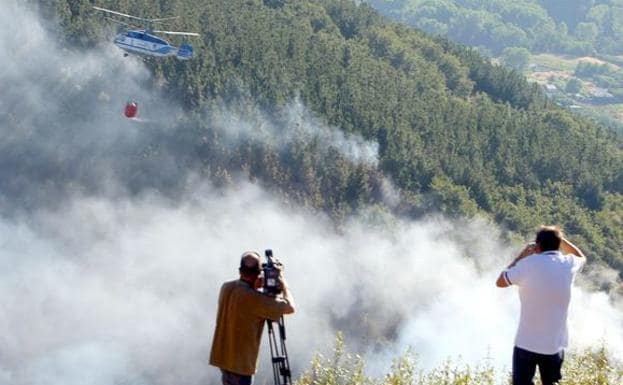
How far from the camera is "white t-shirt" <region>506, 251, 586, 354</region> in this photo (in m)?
12.4

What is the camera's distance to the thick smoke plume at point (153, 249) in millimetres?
66000

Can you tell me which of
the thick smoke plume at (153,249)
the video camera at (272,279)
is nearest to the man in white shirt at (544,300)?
the video camera at (272,279)

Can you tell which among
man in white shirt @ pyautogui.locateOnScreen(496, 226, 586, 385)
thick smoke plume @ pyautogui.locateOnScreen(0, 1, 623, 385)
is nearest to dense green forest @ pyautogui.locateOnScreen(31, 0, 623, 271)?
thick smoke plume @ pyautogui.locateOnScreen(0, 1, 623, 385)

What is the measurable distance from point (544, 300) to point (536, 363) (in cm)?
73

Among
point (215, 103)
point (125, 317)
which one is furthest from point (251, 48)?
point (125, 317)

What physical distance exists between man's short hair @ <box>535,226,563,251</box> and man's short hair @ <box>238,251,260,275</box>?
10.2 ft

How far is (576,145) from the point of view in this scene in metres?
81.5

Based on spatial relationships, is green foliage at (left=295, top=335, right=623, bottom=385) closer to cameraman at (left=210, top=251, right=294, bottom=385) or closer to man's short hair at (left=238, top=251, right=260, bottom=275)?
cameraman at (left=210, top=251, right=294, bottom=385)

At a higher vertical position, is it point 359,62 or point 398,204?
point 359,62

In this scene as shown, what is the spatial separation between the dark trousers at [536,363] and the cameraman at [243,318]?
259cm

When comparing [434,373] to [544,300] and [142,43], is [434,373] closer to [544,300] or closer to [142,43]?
[544,300]

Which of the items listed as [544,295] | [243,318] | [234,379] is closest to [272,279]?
[243,318]

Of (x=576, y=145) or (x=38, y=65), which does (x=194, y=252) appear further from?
(x=576, y=145)

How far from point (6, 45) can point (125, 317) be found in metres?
20.5
